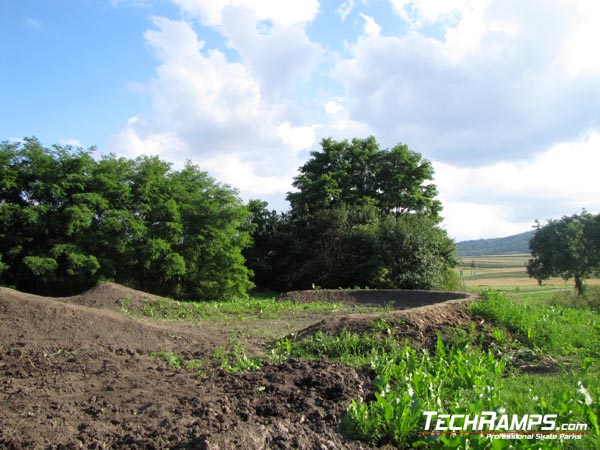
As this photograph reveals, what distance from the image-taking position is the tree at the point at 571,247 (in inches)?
857

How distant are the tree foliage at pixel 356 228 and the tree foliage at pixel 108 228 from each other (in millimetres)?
3926

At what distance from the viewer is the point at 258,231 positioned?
20.7m

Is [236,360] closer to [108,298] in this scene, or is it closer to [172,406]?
[172,406]

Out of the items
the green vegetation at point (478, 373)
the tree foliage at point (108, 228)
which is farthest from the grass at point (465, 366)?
the tree foliage at point (108, 228)

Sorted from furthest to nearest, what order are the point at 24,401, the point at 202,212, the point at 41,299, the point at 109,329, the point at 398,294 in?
1. the point at 202,212
2. the point at 398,294
3. the point at 41,299
4. the point at 109,329
5. the point at 24,401

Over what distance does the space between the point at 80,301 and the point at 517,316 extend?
9195 millimetres

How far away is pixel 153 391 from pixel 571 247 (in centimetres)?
2325

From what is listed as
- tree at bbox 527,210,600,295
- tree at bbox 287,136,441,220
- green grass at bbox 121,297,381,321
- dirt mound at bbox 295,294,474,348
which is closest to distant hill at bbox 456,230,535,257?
tree at bbox 527,210,600,295

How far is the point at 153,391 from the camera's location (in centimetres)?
398

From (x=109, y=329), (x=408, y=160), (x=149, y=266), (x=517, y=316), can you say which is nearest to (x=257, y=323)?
(x=109, y=329)

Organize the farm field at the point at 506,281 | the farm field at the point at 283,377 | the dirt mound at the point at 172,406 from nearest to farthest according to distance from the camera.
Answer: the dirt mound at the point at 172,406 < the farm field at the point at 283,377 < the farm field at the point at 506,281

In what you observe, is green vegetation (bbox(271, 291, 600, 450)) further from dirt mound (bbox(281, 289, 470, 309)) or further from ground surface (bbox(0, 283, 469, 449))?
dirt mound (bbox(281, 289, 470, 309))

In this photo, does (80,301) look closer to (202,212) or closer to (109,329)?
(109,329)

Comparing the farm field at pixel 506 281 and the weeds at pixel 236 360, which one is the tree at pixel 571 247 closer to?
the farm field at pixel 506 281
